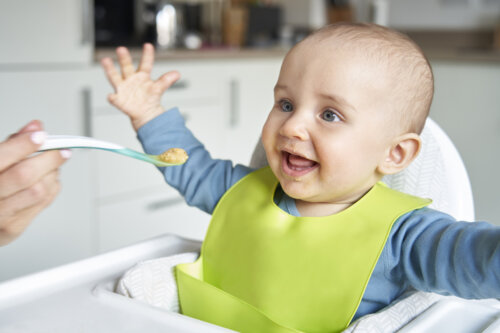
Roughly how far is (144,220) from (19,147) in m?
1.72

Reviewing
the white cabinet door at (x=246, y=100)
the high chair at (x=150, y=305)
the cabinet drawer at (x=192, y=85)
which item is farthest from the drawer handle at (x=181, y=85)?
the high chair at (x=150, y=305)

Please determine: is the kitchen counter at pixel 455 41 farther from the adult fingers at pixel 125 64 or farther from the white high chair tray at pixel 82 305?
the white high chair tray at pixel 82 305

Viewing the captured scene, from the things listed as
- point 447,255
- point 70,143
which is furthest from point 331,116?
point 70,143

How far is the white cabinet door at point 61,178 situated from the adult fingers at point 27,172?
4.07 ft

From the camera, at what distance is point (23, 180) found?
748 millimetres

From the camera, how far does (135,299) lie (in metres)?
0.79

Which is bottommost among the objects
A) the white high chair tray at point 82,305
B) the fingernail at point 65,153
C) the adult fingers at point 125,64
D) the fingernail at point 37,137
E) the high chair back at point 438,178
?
the white high chair tray at point 82,305

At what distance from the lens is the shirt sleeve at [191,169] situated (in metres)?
0.99

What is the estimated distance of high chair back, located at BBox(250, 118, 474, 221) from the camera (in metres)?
0.94

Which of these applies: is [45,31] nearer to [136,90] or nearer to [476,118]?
[136,90]

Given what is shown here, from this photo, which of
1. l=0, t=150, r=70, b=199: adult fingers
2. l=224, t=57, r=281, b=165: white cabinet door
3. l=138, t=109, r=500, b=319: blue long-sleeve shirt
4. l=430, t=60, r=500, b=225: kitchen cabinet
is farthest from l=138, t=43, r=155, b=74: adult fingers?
l=430, t=60, r=500, b=225: kitchen cabinet

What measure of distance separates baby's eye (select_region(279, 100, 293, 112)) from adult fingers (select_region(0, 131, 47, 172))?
0.32m

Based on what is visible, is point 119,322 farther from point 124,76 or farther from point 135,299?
point 124,76

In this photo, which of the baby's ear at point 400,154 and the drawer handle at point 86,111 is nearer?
the baby's ear at point 400,154
